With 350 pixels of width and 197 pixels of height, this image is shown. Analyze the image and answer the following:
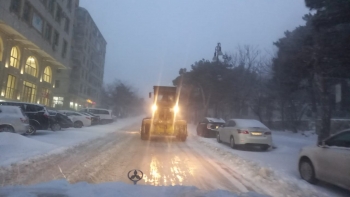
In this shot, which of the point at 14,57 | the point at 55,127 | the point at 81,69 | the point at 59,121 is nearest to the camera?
the point at 55,127

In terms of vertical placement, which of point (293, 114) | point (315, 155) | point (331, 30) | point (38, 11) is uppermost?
point (38, 11)

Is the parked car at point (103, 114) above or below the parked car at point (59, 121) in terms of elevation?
above

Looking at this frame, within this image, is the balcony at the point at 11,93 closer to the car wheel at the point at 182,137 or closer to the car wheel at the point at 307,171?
the car wheel at the point at 182,137

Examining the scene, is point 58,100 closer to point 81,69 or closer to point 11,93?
point 81,69

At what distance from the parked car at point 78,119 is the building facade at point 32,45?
5.67m

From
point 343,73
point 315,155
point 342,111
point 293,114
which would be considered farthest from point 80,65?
point 315,155

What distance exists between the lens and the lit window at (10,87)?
29.8 meters

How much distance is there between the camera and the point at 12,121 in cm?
1543

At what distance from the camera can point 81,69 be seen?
208ft

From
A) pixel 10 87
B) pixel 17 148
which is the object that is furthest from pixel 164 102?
pixel 10 87

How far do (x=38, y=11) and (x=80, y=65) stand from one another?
30121mm

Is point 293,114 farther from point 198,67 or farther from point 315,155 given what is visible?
point 315,155

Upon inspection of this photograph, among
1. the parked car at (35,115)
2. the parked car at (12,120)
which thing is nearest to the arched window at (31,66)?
the parked car at (35,115)

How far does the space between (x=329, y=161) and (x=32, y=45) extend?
31.5 metres
